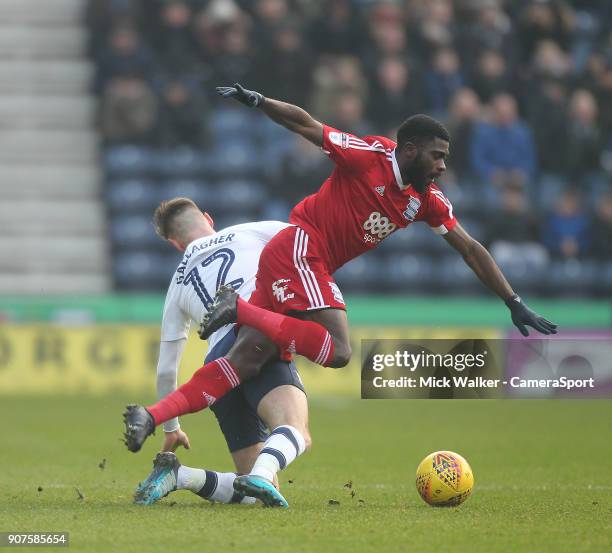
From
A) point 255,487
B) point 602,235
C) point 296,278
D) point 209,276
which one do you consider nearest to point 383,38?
point 602,235

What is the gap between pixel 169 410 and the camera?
6363 mm

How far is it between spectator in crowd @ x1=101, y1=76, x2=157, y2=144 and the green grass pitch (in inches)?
227

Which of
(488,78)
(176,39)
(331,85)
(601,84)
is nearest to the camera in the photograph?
(331,85)

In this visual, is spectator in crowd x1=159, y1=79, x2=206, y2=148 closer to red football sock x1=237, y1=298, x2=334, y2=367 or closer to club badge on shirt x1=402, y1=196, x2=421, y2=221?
club badge on shirt x1=402, y1=196, x2=421, y2=221

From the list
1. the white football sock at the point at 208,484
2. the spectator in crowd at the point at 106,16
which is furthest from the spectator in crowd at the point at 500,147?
the white football sock at the point at 208,484

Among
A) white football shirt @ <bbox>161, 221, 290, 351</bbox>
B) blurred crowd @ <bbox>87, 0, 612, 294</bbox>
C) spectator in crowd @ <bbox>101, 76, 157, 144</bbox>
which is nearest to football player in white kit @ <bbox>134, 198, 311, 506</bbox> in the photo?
white football shirt @ <bbox>161, 221, 290, 351</bbox>

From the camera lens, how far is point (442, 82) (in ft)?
62.0

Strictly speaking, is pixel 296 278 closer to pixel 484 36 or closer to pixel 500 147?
pixel 500 147

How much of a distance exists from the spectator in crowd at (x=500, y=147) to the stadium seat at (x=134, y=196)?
4.62m

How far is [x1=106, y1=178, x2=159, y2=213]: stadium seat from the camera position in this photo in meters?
18.3

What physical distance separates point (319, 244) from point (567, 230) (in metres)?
11.5

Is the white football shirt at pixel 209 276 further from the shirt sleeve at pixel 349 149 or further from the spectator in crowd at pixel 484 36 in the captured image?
the spectator in crowd at pixel 484 36

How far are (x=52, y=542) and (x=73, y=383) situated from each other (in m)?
10.6

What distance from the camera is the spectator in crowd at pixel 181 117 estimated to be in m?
18.5
